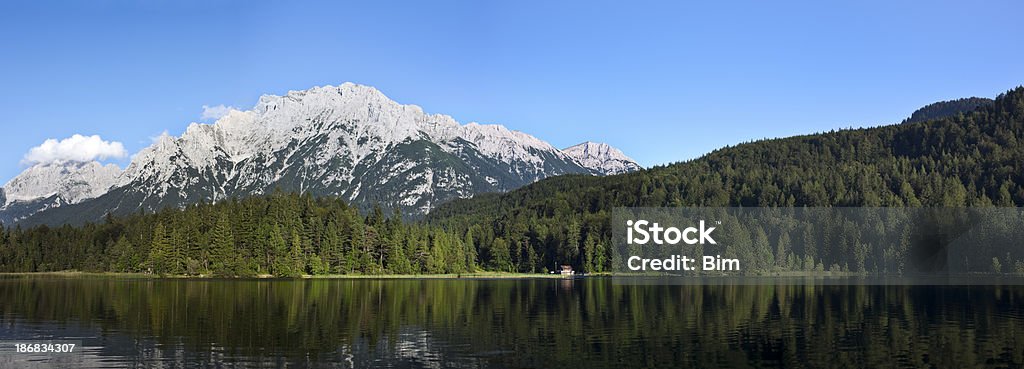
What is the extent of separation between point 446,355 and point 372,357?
5.57m

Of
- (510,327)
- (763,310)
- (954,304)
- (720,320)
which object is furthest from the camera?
(954,304)

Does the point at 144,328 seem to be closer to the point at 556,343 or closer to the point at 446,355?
the point at 446,355

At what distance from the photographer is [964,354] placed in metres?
62.3

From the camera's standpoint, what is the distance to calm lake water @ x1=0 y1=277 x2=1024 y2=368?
59000 mm

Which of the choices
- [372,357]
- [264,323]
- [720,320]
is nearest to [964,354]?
[720,320]

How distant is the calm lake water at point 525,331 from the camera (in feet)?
194

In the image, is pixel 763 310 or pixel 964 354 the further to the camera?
pixel 763 310

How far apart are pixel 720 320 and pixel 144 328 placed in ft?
198

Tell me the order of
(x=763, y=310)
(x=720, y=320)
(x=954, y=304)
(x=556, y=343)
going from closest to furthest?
(x=556, y=343) → (x=720, y=320) → (x=763, y=310) → (x=954, y=304)

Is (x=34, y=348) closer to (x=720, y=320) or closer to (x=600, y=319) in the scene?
(x=600, y=319)

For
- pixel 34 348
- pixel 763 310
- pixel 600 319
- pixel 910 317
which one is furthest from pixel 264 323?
pixel 910 317

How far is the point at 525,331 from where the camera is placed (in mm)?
77375

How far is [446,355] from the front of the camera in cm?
6103

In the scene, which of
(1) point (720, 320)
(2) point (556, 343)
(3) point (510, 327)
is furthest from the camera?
(1) point (720, 320)
